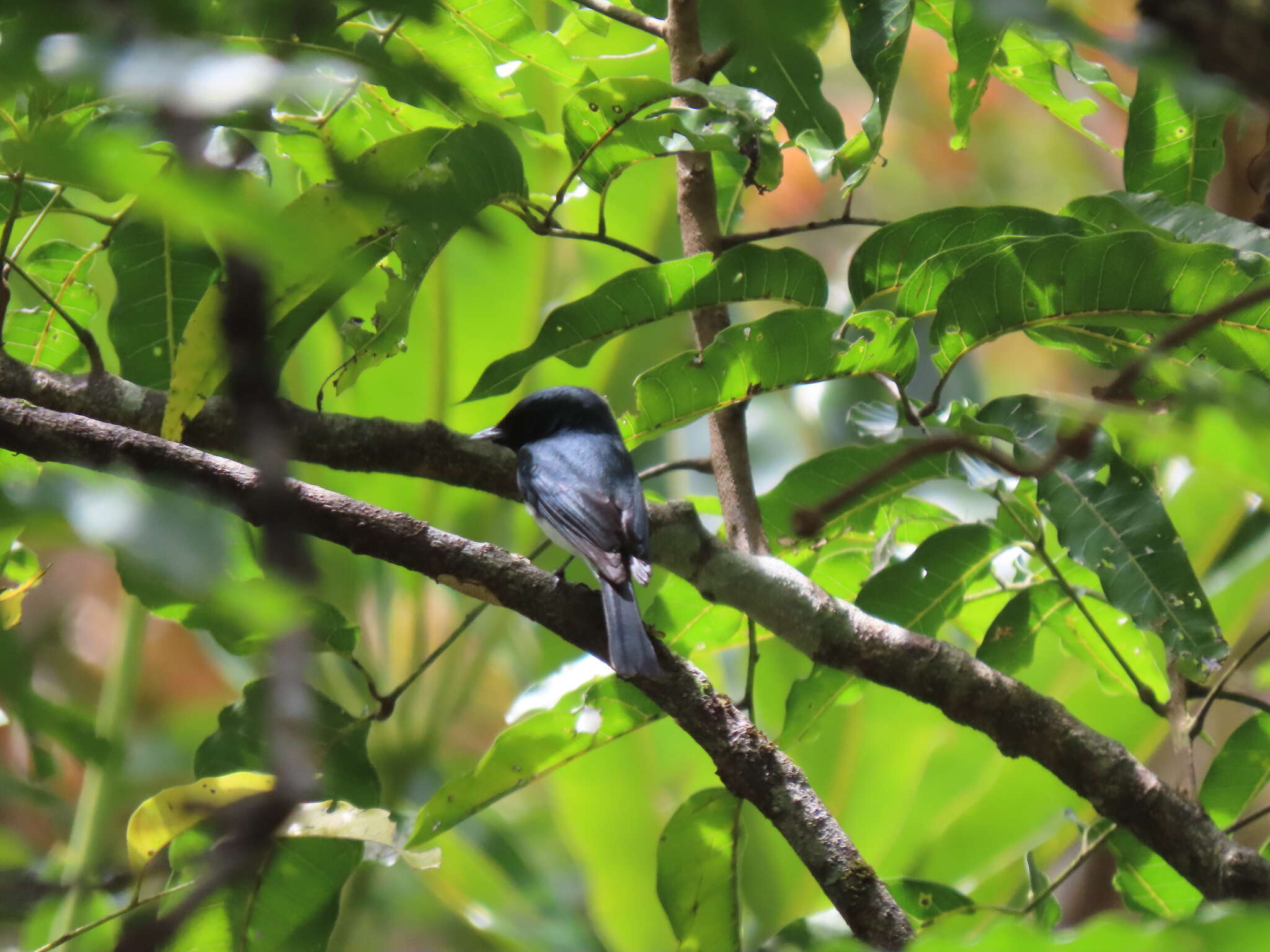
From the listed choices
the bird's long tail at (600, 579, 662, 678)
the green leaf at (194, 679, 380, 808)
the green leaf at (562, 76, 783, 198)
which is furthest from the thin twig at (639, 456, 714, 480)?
the green leaf at (194, 679, 380, 808)

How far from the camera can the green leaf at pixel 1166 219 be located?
→ 1.43 meters

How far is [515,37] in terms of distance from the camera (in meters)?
1.64

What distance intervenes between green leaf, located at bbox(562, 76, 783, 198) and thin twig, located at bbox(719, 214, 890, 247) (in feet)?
0.31

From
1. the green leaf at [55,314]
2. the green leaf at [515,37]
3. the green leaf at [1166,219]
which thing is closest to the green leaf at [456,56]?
the green leaf at [515,37]

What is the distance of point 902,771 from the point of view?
3746 mm

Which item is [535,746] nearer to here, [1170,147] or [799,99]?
[799,99]

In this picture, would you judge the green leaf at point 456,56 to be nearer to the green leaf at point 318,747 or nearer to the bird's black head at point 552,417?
the green leaf at point 318,747

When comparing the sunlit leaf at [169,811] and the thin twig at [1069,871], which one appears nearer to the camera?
the sunlit leaf at [169,811]

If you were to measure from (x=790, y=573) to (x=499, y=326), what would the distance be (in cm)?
244

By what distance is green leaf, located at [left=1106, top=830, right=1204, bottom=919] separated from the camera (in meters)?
1.61

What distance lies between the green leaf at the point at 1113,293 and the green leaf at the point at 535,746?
67 cm

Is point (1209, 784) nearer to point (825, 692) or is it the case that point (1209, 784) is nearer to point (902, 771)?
point (825, 692)

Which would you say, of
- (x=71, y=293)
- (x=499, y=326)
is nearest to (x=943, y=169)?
(x=499, y=326)

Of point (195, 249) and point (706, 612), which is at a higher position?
point (195, 249)
